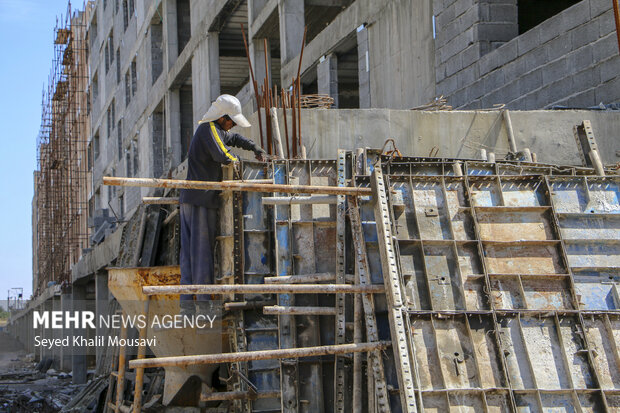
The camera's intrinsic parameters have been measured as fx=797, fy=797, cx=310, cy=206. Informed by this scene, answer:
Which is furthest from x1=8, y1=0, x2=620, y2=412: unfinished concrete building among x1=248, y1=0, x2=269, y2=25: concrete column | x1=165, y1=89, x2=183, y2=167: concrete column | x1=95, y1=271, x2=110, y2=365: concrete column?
x1=95, y1=271, x2=110, y2=365: concrete column

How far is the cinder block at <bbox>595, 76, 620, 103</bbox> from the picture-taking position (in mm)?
10078

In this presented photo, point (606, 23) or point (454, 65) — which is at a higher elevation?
point (454, 65)

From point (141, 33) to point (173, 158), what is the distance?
748 cm

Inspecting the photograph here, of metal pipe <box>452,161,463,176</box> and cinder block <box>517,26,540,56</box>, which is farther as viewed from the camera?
cinder block <box>517,26,540,56</box>

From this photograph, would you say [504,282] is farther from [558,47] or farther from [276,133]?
[558,47]

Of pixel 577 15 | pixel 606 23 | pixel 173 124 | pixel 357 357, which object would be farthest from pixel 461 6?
pixel 173 124

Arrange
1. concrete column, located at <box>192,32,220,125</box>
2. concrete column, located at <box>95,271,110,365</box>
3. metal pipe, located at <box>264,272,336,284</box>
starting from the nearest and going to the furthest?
metal pipe, located at <box>264,272,336,284</box>
concrete column, located at <box>192,32,220,125</box>
concrete column, located at <box>95,271,110,365</box>

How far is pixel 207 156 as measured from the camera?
29.1 ft

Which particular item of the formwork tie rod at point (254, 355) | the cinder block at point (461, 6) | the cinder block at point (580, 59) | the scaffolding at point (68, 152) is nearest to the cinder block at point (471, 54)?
the cinder block at point (461, 6)

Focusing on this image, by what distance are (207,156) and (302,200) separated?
59.8 inches

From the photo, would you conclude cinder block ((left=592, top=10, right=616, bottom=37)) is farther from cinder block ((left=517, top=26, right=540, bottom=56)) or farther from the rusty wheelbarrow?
the rusty wheelbarrow

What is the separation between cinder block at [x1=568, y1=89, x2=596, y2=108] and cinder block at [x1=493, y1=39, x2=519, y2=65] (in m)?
1.36

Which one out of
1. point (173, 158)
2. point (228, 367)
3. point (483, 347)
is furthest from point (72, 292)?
point (483, 347)

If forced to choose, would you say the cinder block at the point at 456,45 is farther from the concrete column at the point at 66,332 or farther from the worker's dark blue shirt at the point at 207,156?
the concrete column at the point at 66,332
